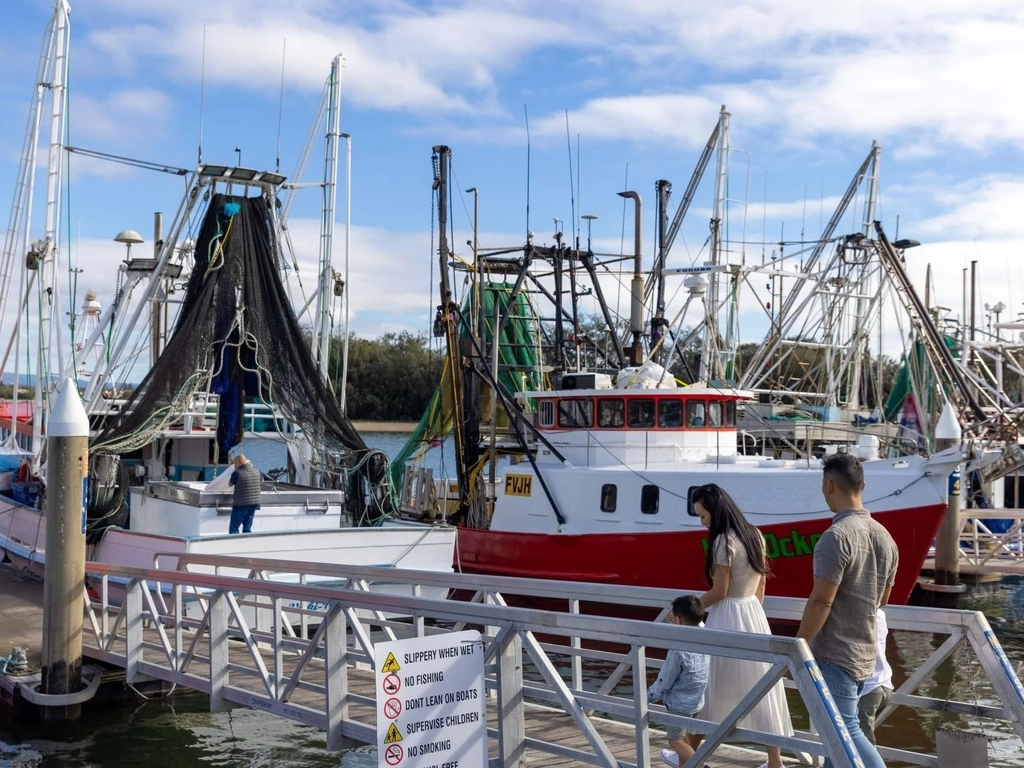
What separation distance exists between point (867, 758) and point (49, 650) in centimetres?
892

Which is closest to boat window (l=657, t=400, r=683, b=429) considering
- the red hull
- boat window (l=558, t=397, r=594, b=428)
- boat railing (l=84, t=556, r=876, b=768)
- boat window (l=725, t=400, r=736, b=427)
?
boat window (l=725, t=400, r=736, b=427)

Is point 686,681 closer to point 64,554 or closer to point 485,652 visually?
point 485,652

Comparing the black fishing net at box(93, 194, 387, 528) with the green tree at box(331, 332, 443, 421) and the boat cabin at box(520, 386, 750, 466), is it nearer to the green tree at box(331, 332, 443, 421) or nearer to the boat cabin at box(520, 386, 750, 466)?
the boat cabin at box(520, 386, 750, 466)

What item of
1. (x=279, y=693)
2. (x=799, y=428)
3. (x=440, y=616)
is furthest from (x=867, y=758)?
(x=799, y=428)

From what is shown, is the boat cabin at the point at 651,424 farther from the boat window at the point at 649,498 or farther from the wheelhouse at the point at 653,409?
the boat window at the point at 649,498

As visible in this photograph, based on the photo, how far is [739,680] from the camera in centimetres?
640

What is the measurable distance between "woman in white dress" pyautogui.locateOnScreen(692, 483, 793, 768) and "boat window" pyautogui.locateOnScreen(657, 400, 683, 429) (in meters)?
12.6

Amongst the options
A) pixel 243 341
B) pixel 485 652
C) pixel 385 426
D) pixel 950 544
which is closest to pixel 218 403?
pixel 243 341

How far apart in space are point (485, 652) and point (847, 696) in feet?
8.37

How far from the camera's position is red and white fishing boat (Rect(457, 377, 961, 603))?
56.1 feet

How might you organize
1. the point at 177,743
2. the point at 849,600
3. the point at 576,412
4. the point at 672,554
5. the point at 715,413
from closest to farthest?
the point at 849,600, the point at 177,743, the point at 672,554, the point at 715,413, the point at 576,412

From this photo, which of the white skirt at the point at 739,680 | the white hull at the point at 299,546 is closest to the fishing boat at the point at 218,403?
the white hull at the point at 299,546

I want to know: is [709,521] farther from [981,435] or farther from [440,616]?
[981,435]

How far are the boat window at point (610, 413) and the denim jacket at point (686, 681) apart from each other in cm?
1238
